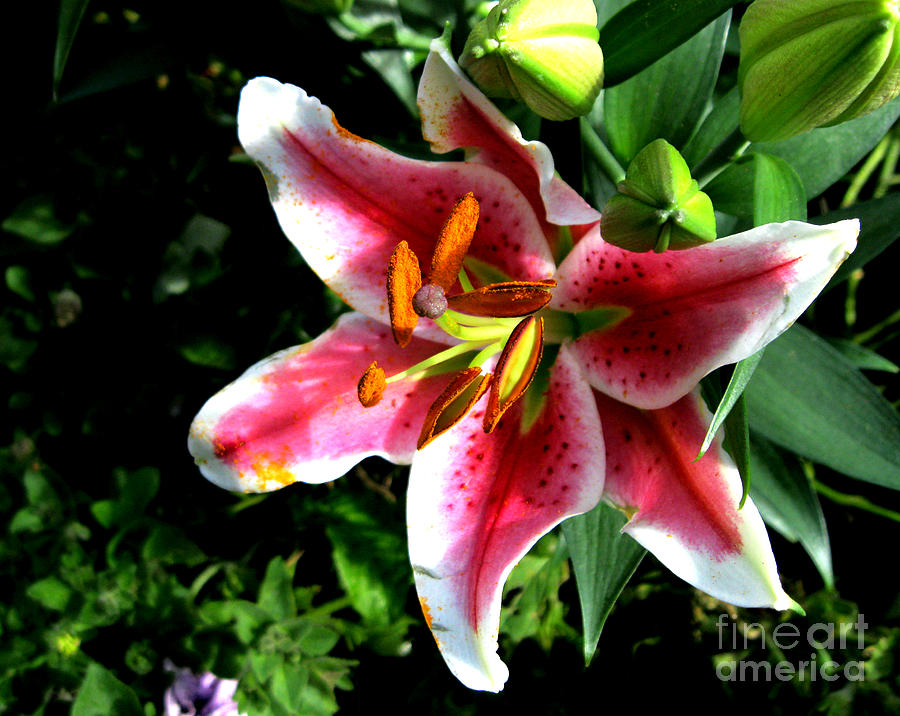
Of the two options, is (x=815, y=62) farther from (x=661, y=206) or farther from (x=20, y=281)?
(x=20, y=281)

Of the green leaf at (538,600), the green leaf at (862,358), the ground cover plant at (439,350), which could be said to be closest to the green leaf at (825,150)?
the ground cover plant at (439,350)

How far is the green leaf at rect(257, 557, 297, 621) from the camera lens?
930 millimetres

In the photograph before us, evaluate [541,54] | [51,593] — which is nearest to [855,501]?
[541,54]

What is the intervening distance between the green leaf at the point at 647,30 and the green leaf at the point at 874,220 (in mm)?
221

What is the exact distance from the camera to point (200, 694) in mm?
973

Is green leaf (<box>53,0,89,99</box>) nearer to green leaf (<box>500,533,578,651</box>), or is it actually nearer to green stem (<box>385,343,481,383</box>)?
green stem (<box>385,343,481,383</box>)

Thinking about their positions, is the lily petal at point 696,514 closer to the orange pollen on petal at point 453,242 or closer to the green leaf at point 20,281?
the orange pollen on petal at point 453,242

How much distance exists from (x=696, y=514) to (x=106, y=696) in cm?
Answer: 64

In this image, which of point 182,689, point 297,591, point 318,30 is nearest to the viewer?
point 318,30

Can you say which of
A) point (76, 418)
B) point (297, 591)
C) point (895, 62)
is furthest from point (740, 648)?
point (76, 418)

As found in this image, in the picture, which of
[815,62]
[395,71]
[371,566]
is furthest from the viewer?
[371,566]

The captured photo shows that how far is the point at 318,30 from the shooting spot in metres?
0.85

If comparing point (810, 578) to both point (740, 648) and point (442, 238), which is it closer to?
point (740, 648)

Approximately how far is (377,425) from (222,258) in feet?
1.43
